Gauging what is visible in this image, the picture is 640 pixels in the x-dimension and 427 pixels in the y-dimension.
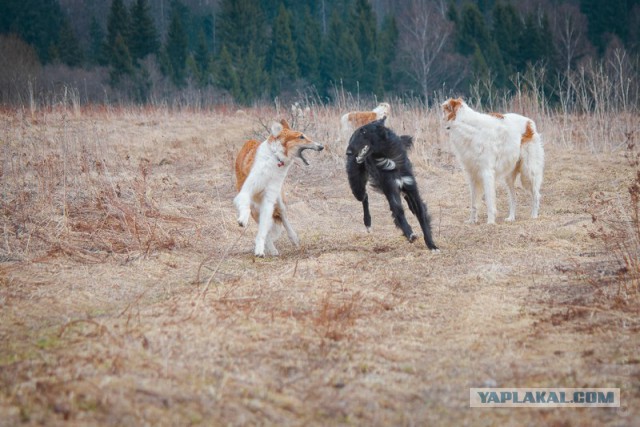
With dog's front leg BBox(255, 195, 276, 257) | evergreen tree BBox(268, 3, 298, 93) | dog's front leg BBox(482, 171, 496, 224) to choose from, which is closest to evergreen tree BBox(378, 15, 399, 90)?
evergreen tree BBox(268, 3, 298, 93)

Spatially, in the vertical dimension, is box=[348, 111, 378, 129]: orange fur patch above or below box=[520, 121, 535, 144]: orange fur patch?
below

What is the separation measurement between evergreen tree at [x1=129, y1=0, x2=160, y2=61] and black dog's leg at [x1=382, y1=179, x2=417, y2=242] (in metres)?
40.5

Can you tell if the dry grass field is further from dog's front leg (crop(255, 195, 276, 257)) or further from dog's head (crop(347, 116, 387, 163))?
dog's head (crop(347, 116, 387, 163))

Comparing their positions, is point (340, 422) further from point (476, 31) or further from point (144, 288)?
point (476, 31)

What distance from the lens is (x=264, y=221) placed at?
25.8 ft

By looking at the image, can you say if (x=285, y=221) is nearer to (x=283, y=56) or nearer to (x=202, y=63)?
(x=283, y=56)

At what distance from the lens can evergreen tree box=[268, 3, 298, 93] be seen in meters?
45.4

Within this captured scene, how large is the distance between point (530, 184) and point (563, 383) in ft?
21.3

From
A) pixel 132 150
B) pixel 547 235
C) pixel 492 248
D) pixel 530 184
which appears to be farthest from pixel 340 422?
pixel 132 150

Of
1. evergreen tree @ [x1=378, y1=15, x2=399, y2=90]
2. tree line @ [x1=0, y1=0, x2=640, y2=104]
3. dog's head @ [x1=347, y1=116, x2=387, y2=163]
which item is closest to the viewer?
dog's head @ [x1=347, y1=116, x2=387, y2=163]

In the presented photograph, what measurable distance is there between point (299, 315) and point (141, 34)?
43.9 metres

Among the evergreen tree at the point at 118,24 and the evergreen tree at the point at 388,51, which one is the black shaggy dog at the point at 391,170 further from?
the evergreen tree at the point at 118,24

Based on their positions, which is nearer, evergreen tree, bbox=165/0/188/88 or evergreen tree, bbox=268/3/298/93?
evergreen tree, bbox=268/3/298/93

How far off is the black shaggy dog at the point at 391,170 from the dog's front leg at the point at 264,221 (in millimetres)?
1007
